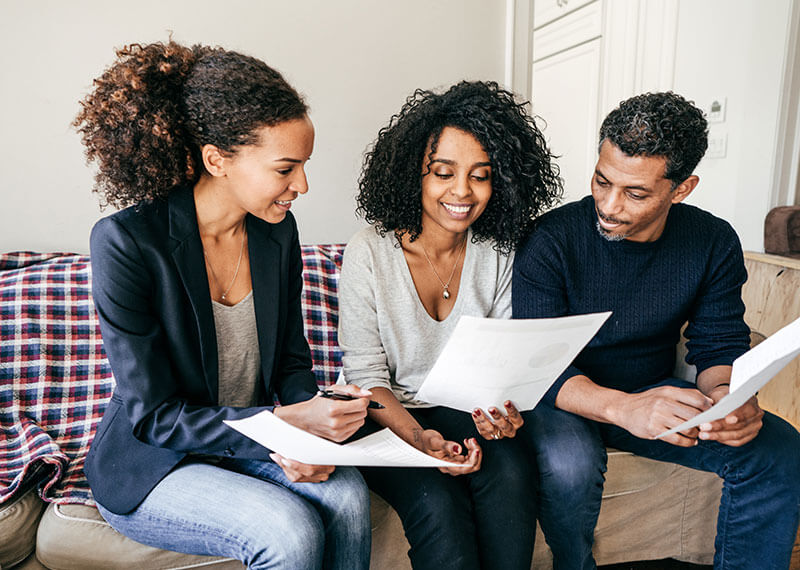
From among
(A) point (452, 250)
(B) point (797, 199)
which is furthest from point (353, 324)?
(B) point (797, 199)

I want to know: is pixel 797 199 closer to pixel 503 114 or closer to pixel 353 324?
pixel 503 114

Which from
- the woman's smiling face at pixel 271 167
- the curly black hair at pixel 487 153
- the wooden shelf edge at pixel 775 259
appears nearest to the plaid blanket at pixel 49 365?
the woman's smiling face at pixel 271 167

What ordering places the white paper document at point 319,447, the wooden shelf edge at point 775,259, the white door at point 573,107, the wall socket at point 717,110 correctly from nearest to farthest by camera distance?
the white paper document at point 319,447 → the wooden shelf edge at point 775,259 → the wall socket at point 717,110 → the white door at point 573,107

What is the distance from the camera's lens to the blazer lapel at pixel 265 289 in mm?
1091

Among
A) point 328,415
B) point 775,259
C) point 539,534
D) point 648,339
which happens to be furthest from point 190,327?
point 775,259

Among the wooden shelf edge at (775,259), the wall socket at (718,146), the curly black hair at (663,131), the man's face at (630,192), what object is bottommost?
the wooden shelf edge at (775,259)

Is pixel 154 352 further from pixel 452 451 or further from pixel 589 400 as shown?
pixel 589 400

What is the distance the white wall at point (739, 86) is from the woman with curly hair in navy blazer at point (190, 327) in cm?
236

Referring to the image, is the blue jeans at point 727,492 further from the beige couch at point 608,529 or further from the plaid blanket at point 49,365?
the plaid blanket at point 49,365

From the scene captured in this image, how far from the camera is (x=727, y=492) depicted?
3.68 ft

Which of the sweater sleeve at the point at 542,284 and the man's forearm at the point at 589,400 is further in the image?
the sweater sleeve at the point at 542,284

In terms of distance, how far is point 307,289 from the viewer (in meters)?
1.54

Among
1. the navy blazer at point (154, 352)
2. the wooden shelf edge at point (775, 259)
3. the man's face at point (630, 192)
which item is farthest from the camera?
the wooden shelf edge at point (775, 259)

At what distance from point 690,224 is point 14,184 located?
1.63m
